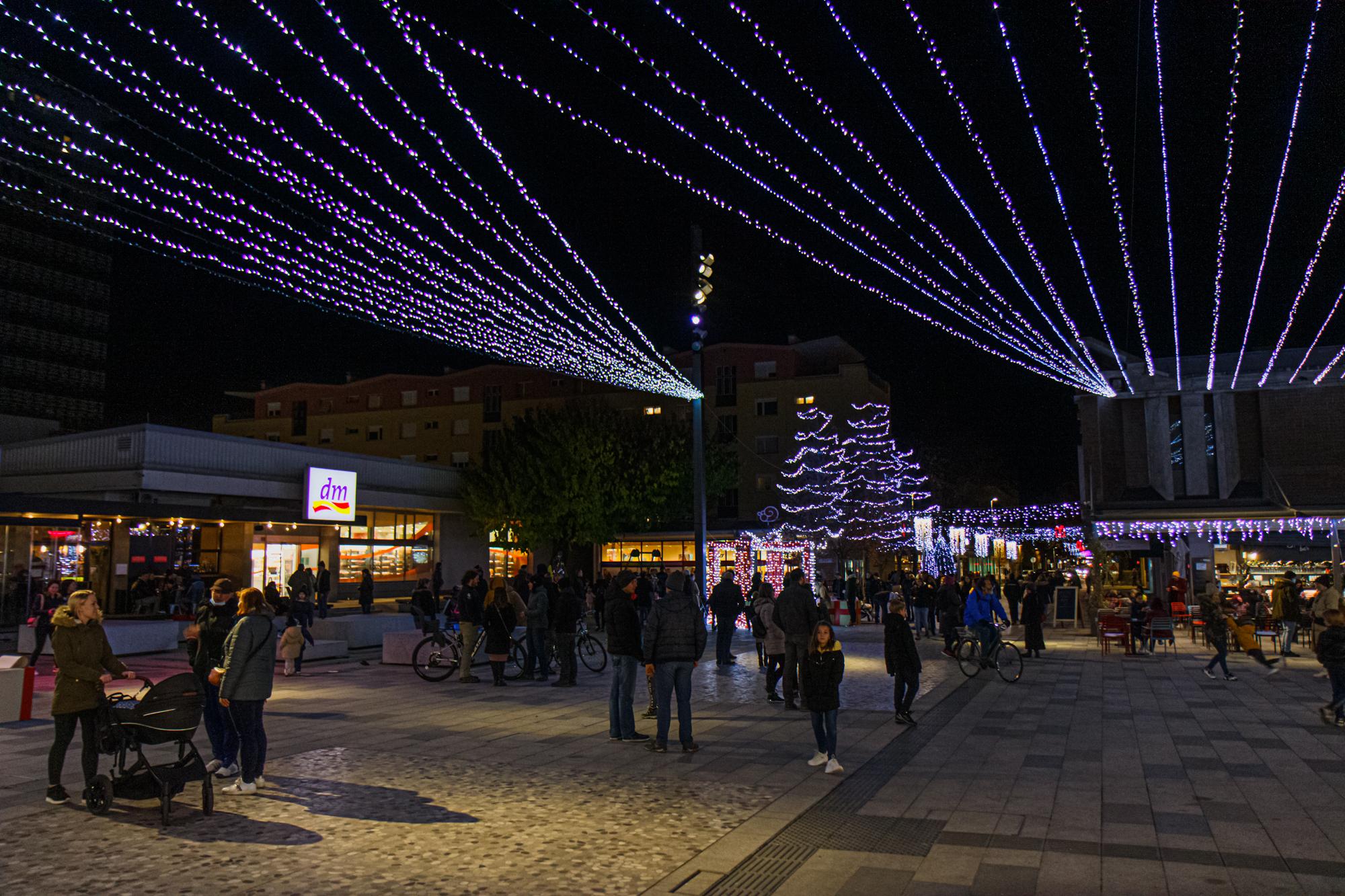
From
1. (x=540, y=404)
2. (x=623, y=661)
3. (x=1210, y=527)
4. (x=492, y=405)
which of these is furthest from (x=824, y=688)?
(x=492, y=405)

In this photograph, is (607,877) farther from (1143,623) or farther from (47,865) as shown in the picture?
(1143,623)

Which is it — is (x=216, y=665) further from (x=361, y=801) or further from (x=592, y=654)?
(x=592, y=654)

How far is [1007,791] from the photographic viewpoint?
7195 mm

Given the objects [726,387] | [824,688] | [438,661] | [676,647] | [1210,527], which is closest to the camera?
[824,688]

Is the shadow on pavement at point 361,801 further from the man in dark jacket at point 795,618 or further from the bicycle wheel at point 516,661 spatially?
the bicycle wheel at point 516,661

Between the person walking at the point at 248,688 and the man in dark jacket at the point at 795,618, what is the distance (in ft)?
18.1

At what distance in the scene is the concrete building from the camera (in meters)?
47.8

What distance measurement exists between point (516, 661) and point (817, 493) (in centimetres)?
2299

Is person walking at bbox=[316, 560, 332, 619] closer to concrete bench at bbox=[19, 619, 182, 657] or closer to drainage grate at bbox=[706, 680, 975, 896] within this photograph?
concrete bench at bbox=[19, 619, 182, 657]

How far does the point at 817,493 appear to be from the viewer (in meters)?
36.6

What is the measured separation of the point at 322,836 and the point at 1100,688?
11.4 metres

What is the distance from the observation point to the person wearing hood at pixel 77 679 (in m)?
6.52

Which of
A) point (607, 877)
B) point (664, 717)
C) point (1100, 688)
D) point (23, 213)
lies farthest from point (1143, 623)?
point (23, 213)

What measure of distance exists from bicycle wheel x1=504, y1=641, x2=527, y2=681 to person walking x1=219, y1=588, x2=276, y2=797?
23.3 ft
